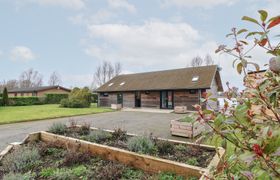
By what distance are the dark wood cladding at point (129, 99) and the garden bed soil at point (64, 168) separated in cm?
1592

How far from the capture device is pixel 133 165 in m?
3.71

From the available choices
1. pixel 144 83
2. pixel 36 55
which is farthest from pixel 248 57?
pixel 36 55

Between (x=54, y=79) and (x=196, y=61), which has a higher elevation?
(x=196, y=61)

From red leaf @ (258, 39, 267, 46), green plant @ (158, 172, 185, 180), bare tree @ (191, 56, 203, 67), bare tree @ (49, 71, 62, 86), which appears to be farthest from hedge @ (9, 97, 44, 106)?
bare tree @ (49, 71, 62, 86)

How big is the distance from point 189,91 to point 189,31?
7.59 meters

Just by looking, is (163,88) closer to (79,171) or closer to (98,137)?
(98,137)

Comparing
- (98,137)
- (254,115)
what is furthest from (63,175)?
(254,115)

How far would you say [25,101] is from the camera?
25516 millimetres

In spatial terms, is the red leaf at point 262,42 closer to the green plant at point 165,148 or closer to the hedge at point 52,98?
the green plant at point 165,148

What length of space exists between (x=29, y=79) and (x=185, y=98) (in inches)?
2035

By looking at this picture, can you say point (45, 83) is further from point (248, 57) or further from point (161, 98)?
point (248, 57)

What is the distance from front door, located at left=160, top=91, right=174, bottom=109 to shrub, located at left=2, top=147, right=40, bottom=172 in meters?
15.2

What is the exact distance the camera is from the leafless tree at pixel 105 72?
45000 mm

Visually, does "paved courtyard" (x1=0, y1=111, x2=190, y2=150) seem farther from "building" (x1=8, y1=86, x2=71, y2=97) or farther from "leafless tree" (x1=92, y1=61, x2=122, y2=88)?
"leafless tree" (x1=92, y1=61, x2=122, y2=88)
